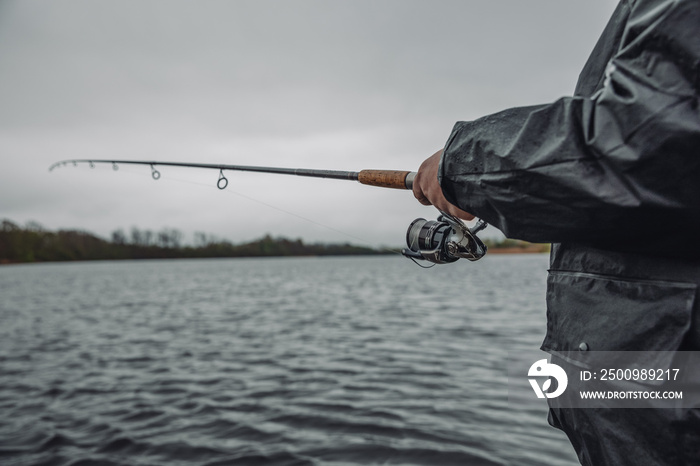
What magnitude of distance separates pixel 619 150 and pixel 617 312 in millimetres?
480

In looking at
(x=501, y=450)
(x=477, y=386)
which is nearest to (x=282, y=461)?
(x=501, y=450)

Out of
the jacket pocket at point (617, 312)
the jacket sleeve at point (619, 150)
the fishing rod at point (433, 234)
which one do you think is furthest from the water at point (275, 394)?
the jacket sleeve at point (619, 150)

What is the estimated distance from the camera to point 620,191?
1184mm

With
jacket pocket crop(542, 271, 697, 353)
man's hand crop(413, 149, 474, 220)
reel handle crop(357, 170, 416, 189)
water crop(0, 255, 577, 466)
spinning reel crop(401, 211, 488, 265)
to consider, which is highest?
reel handle crop(357, 170, 416, 189)

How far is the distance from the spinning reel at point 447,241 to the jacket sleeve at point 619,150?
0.68m

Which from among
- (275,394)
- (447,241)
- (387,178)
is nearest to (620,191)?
(447,241)

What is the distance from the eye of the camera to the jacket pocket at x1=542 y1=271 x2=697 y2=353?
1.27 meters

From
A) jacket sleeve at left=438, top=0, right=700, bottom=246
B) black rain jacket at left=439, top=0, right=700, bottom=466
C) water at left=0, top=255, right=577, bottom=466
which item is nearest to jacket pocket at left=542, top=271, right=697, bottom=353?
black rain jacket at left=439, top=0, right=700, bottom=466

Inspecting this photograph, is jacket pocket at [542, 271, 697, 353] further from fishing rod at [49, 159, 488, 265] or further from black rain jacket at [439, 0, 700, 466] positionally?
fishing rod at [49, 159, 488, 265]

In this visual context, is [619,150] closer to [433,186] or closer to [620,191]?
[620,191]

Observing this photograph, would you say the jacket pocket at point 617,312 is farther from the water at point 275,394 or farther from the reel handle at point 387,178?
the water at point 275,394

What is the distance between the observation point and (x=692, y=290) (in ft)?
4.09

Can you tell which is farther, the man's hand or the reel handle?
the reel handle

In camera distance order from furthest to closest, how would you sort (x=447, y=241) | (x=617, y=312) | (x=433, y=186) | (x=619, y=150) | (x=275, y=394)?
(x=275, y=394)
(x=447, y=241)
(x=433, y=186)
(x=617, y=312)
(x=619, y=150)
